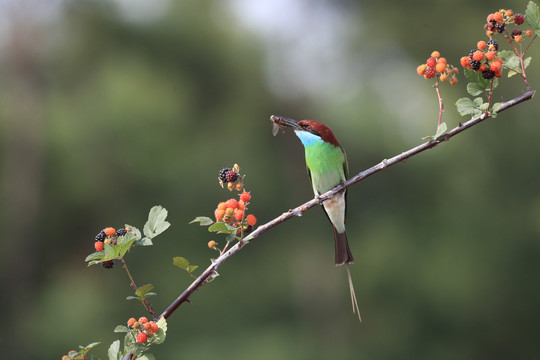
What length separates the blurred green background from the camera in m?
11.8

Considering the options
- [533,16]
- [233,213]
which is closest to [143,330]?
[233,213]

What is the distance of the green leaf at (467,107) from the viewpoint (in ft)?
4.78

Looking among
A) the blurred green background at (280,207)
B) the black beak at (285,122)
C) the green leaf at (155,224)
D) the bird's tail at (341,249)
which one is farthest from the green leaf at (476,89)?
the blurred green background at (280,207)

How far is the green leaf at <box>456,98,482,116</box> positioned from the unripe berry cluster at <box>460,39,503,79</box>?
0.07 m

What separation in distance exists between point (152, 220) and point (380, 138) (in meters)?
9.99

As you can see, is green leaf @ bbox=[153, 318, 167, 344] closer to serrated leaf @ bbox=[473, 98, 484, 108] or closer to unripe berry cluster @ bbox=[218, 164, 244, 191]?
unripe berry cluster @ bbox=[218, 164, 244, 191]

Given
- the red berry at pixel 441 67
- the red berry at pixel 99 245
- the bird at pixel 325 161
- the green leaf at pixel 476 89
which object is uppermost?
the bird at pixel 325 161

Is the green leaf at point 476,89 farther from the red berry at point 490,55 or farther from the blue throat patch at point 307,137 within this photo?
the blue throat patch at point 307,137

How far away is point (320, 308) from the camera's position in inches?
484

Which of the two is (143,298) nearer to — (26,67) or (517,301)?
(517,301)

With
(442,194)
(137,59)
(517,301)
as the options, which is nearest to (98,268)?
(137,59)

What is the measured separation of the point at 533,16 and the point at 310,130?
1426mm

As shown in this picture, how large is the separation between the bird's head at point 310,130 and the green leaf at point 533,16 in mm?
1277

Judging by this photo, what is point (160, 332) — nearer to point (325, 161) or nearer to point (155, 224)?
point (155, 224)
